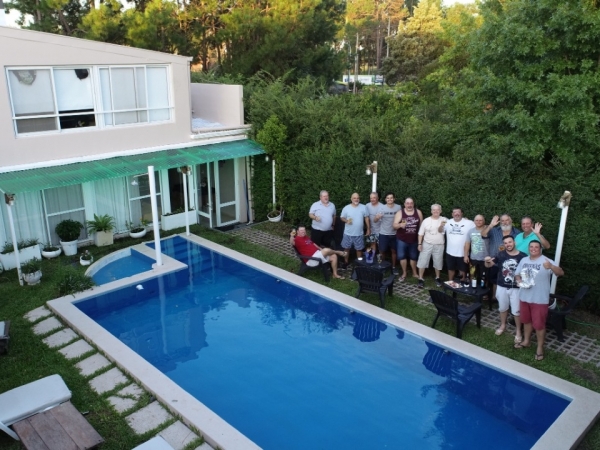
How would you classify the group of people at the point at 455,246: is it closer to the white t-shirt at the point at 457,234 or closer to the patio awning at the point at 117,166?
the white t-shirt at the point at 457,234

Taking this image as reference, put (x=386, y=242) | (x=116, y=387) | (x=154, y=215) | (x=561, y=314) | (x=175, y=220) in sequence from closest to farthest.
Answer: (x=116, y=387)
(x=561, y=314)
(x=386, y=242)
(x=154, y=215)
(x=175, y=220)

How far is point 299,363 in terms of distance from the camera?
359 inches

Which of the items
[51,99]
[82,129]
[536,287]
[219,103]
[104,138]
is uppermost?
[51,99]

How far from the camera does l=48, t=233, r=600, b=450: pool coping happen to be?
7.03 metres

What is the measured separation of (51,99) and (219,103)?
5705mm

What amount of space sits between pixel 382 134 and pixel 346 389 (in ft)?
24.2

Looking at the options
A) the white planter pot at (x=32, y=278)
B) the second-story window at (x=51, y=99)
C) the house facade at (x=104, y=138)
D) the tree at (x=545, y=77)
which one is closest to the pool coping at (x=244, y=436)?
the white planter pot at (x=32, y=278)

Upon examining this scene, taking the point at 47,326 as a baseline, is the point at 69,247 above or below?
above

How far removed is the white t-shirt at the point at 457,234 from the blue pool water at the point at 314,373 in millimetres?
2217

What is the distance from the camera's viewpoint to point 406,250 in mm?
11984

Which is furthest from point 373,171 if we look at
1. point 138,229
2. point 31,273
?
point 31,273

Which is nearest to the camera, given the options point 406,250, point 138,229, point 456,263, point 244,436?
point 244,436

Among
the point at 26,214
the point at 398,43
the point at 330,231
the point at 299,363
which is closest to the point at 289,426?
the point at 299,363

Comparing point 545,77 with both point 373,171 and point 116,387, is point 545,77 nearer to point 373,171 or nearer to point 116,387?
point 373,171
